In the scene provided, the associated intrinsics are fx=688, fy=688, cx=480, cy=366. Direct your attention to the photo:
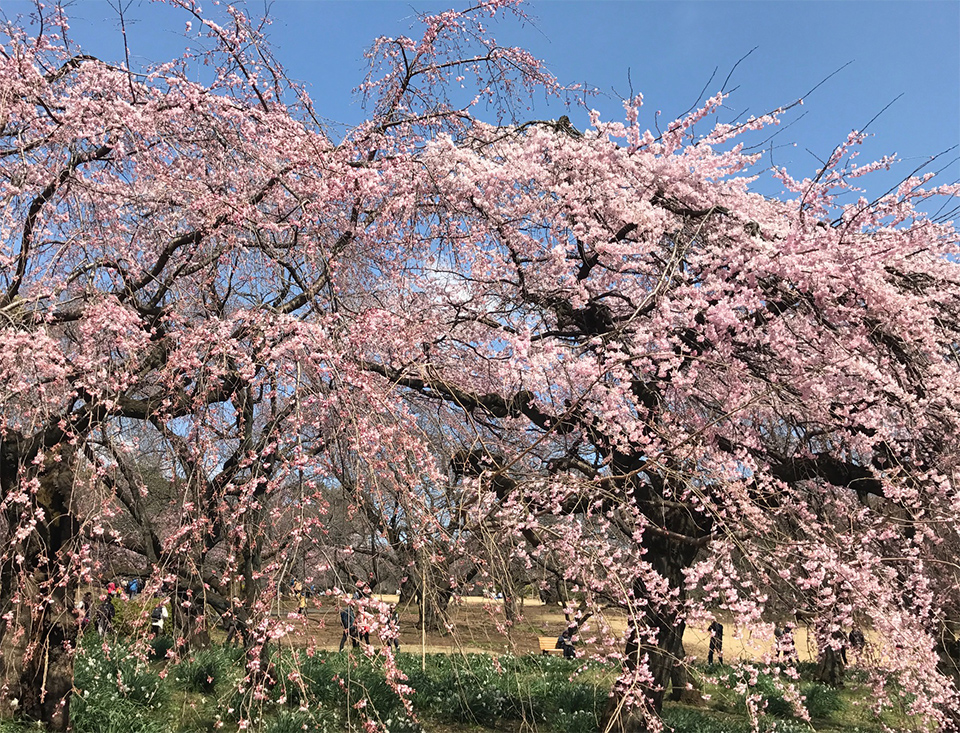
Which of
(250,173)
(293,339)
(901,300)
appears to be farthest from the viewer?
(250,173)

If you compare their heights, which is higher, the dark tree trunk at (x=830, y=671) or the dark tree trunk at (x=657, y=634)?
the dark tree trunk at (x=657, y=634)

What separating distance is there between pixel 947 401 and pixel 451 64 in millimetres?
4900

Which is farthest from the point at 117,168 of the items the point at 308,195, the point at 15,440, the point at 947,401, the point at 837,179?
the point at 947,401

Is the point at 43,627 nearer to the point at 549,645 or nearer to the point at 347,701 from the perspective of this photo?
the point at 347,701

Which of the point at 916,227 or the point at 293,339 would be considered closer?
the point at 293,339

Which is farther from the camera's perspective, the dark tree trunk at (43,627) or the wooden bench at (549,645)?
the wooden bench at (549,645)

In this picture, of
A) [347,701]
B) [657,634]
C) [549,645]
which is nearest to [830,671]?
[549,645]

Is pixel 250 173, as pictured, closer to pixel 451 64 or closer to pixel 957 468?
pixel 451 64

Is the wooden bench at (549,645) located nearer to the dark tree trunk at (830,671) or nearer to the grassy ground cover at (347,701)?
the grassy ground cover at (347,701)

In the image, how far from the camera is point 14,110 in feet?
16.1

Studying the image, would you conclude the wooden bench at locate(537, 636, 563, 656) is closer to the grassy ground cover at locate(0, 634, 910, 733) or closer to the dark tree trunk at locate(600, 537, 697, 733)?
the grassy ground cover at locate(0, 634, 910, 733)

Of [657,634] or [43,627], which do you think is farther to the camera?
[657,634]

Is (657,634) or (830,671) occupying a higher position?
(657,634)

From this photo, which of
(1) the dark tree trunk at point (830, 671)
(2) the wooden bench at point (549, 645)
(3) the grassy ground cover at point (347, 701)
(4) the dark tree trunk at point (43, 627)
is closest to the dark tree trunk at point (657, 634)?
(3) the grassy ground cover at point (347, 701)
